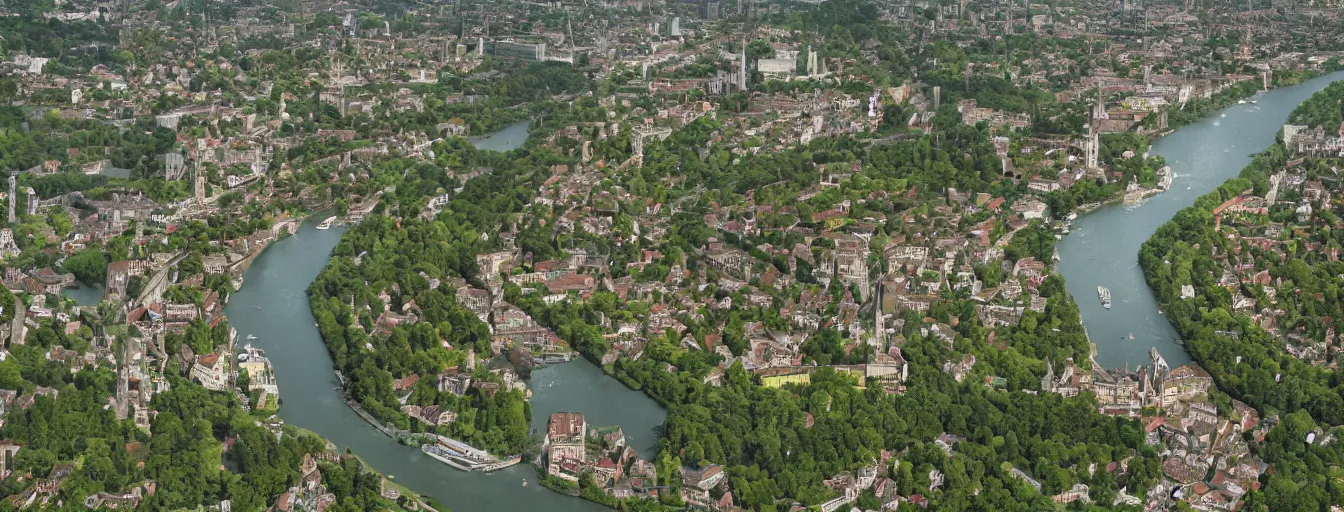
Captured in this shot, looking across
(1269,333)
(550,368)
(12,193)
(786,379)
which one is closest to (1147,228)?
(1269,333)

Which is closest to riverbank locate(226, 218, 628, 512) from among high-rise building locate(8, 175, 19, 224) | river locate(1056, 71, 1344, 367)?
high-rise building locate(8, 175, 19, 224)

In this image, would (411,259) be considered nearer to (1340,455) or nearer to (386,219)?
(386,219)

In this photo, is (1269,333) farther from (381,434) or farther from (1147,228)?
(381,434)

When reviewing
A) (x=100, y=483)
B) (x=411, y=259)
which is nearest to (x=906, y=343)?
(x=411, y=259)

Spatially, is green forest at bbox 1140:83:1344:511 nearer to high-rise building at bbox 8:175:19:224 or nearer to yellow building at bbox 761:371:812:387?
yellow building at bbox 761:371:812:387

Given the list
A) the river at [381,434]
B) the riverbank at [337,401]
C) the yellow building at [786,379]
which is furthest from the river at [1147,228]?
the riverbank at [337,401]

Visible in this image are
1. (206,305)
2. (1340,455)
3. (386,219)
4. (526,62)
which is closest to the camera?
(1340,455)
